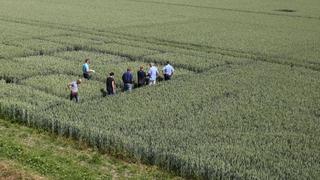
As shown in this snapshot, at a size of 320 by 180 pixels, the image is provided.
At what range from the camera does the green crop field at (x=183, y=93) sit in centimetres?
1939

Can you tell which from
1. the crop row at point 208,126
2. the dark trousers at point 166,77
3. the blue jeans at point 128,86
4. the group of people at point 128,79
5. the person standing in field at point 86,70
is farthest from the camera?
the dark trousers at point 166,77

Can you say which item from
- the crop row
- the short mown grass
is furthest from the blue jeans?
the short mown grass

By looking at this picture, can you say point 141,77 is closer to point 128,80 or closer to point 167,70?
point 128,80

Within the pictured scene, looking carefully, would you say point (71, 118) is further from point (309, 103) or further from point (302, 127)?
point (309, 103)

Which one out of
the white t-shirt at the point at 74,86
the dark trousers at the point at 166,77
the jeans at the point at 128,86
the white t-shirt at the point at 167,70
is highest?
the white t-shirt at the point at 74,86

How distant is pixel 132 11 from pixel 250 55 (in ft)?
106

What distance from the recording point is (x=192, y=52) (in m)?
41.8

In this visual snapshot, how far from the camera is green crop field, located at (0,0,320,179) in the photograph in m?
19.4

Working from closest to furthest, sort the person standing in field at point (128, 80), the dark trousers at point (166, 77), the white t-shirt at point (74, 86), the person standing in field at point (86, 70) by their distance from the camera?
the white t-shirt at point (74, 86), the person standing in field at point (128, 80), the person standing in field at point (86, 70), the dark trousers at point (166, 77)

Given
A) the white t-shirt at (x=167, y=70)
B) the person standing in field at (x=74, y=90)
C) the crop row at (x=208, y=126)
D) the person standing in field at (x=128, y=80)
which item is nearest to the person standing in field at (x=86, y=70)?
the person standing in field at (x=128, y=80)

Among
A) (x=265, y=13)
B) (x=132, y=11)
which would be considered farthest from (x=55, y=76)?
(x=265, y=13)

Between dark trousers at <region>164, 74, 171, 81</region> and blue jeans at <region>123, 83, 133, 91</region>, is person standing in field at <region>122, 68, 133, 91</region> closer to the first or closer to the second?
blue jeans at <region>123, 83, 133, 91</region>

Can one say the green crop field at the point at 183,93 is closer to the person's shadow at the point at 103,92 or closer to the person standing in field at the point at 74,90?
the person's shadow at the point at 103,92

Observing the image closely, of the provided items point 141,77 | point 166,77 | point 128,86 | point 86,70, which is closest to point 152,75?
point 141,77
